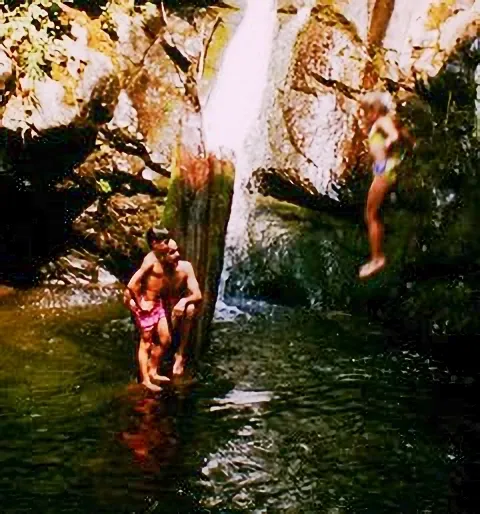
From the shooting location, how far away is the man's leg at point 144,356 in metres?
8.27

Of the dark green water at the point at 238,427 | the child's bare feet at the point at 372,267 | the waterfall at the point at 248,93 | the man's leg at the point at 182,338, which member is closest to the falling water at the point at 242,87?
the waterfall at the point at 248,93

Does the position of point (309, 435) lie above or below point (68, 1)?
below

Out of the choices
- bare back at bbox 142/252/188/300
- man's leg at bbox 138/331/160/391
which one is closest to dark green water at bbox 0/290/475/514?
man's leg at bbox 138/331/160/391

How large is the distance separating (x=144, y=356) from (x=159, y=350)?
0.15m

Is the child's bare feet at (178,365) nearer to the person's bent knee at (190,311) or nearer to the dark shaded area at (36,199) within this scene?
the person's bent knee at (190,311)

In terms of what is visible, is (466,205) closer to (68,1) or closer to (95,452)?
(95,452)

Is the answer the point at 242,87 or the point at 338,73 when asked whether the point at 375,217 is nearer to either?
the point at 338,73

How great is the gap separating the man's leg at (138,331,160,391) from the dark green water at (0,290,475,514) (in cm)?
14

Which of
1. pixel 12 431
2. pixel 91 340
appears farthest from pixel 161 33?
pixel 12 431

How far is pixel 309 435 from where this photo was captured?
7312mm

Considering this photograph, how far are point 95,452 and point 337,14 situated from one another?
23.4 feet

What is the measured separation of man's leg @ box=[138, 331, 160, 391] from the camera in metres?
8.27

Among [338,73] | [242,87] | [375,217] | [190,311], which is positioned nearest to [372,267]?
[375,217]

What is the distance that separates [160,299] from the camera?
27.7ft
